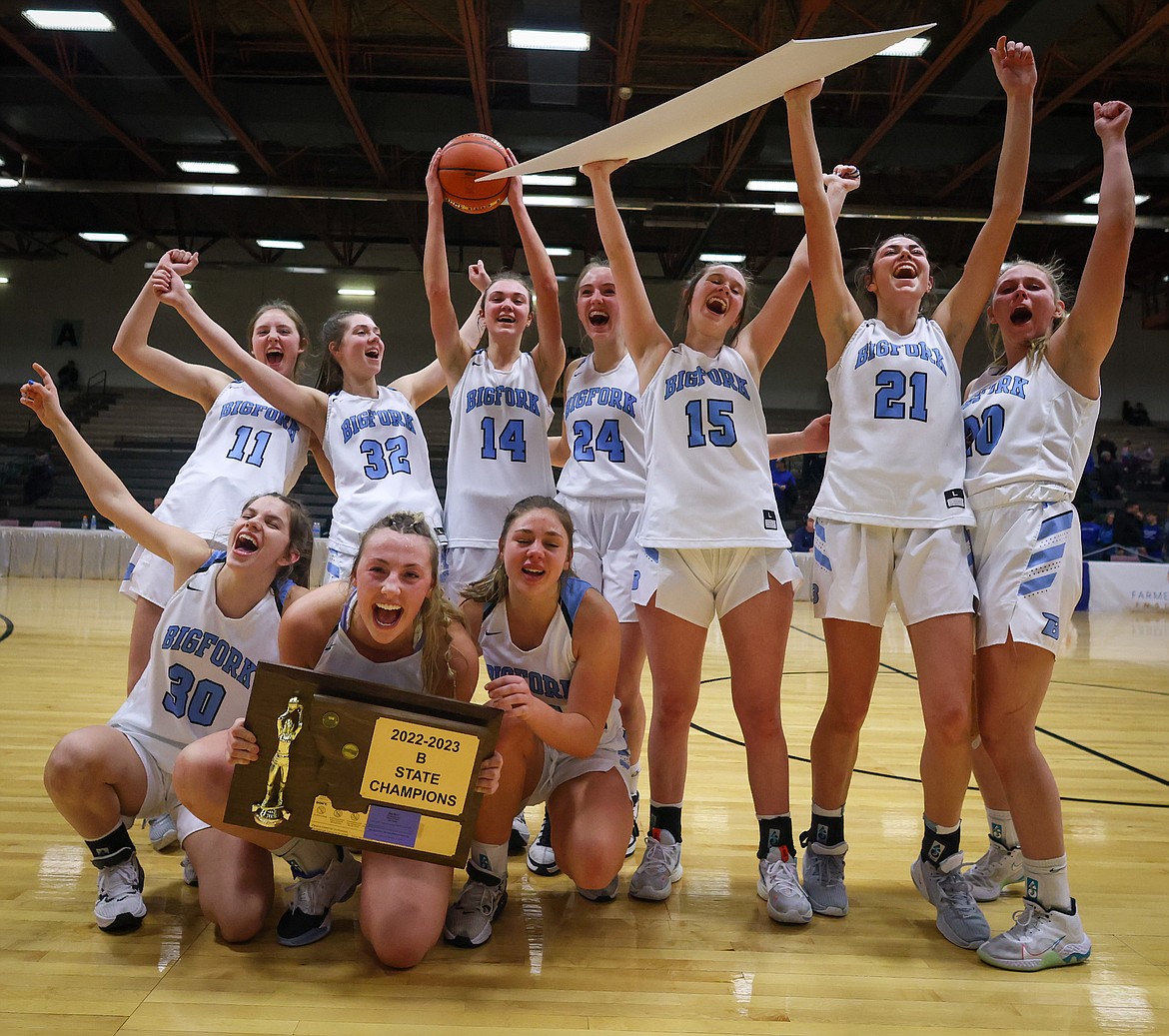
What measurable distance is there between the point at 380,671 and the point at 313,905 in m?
0.63

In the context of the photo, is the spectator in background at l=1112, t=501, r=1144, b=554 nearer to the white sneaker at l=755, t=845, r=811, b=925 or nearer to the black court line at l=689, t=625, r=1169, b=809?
the black court line at l=689, t=625, r=1169, b=809

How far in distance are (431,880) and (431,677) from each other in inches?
20.1

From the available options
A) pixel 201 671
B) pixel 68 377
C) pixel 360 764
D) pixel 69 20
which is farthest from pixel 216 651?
pixel 68 377

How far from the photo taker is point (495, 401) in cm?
361

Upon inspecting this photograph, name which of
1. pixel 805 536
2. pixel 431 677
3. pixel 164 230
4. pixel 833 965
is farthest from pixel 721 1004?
pixel 164 230

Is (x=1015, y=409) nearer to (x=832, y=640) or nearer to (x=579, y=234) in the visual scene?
(x=832, y=640)

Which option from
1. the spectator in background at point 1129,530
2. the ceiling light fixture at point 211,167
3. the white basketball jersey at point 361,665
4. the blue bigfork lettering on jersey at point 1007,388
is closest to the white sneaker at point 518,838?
the white basketball jersey at point 361,665

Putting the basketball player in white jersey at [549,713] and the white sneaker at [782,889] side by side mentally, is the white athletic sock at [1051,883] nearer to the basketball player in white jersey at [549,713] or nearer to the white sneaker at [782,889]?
the white sneaker at [782,889]

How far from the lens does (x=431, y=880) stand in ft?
8.18

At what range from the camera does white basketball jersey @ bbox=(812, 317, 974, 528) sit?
110 inches

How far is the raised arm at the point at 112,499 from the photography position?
302 cm

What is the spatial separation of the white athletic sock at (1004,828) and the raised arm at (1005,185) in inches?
59.5

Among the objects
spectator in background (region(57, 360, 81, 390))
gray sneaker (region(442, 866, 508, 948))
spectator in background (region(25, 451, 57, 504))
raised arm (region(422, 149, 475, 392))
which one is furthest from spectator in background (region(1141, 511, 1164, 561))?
spectator in background (region(57, 360, 81, 390))

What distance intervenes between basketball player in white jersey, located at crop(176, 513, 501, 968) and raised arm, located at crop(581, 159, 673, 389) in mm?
977
